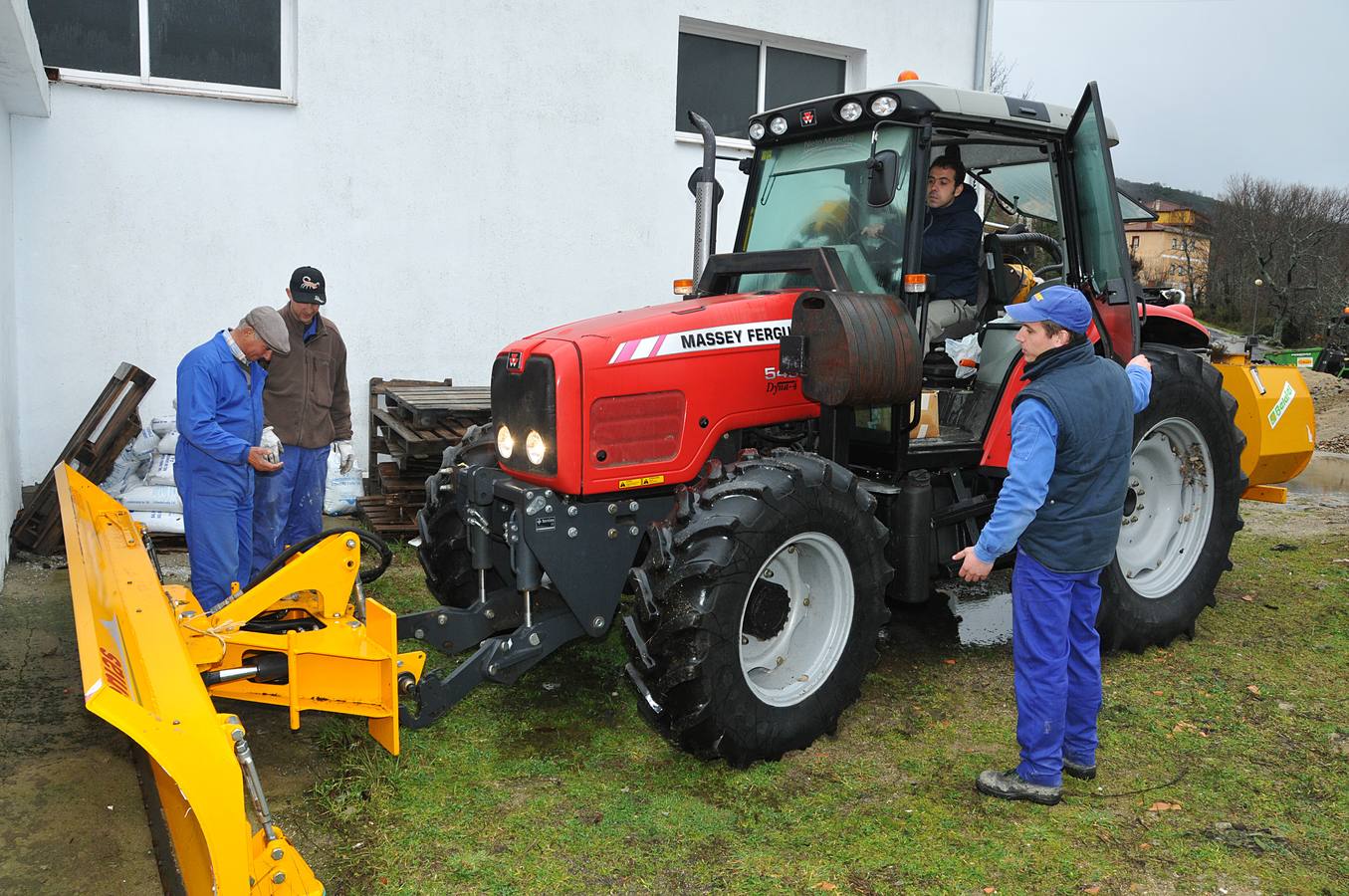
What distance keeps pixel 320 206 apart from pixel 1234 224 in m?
43.6

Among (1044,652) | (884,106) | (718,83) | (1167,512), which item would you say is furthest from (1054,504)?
(718,83)

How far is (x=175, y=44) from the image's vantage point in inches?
294

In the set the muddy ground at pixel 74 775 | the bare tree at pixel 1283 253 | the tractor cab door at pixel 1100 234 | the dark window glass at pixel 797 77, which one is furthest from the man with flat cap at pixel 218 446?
the bare tree at pixel 1283 253

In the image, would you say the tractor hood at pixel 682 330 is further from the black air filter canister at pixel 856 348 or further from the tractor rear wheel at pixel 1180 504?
the tractor rear wheel at pixel 1180 504

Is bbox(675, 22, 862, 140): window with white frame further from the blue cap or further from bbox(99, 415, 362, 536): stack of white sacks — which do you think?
the blue cap

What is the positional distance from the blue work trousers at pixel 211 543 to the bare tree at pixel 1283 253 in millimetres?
35481

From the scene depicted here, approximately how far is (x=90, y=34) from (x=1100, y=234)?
6.67 metres

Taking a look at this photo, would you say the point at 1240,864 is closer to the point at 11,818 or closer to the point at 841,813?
the point at 841,813

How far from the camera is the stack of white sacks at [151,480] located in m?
6.85

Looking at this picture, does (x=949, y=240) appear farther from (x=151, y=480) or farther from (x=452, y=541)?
(x=151, y=480)

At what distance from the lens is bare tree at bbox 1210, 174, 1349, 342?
35.6 metres

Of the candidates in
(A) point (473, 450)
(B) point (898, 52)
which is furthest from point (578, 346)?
(B) point (898, 52)

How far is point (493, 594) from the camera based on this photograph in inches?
171

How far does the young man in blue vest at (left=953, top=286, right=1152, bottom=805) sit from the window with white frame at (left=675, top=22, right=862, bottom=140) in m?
6.18
